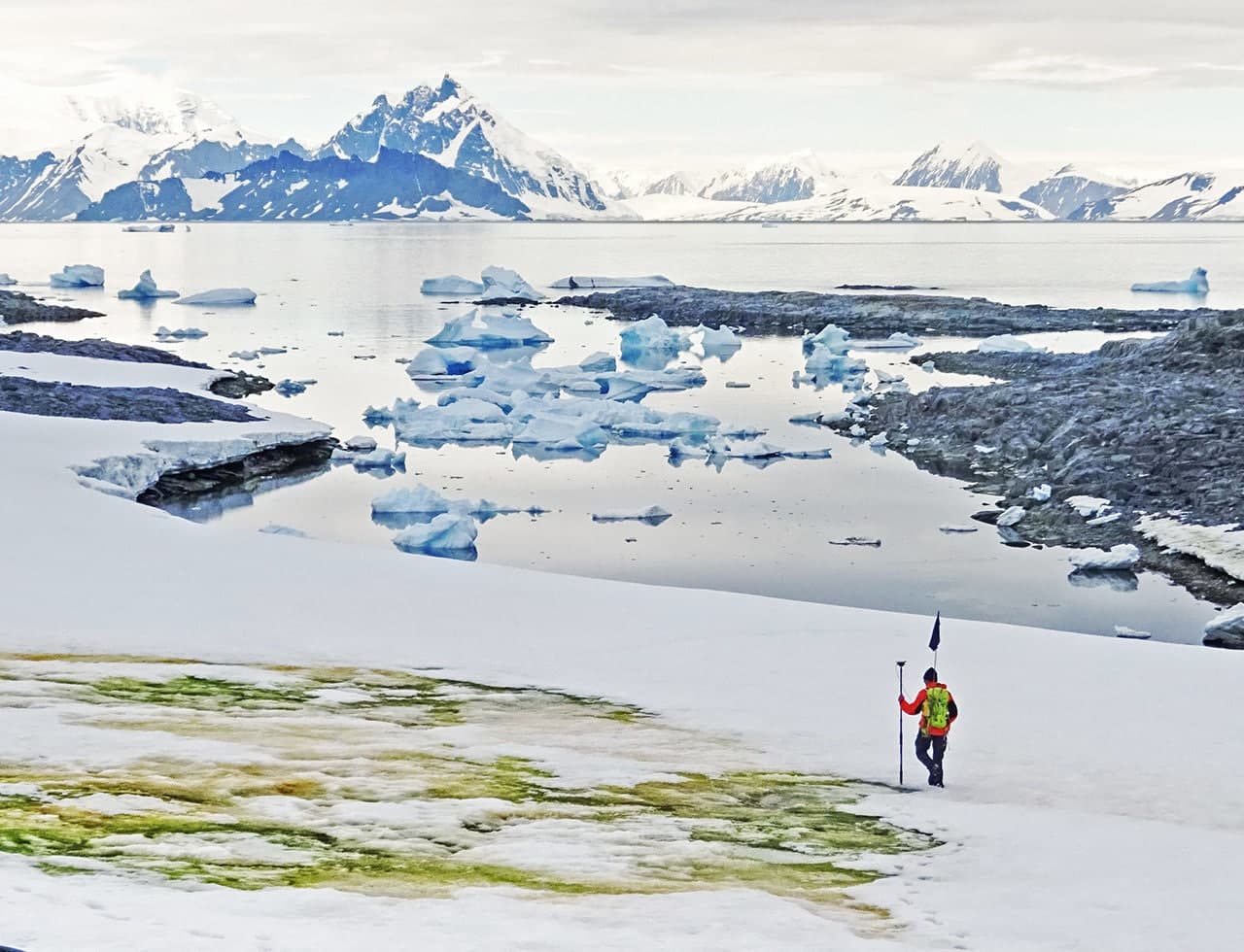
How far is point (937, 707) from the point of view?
11.4m

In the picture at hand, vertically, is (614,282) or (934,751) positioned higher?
(614,282)

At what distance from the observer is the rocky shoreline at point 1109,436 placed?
28.9m

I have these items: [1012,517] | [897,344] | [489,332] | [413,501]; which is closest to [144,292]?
[489,332]

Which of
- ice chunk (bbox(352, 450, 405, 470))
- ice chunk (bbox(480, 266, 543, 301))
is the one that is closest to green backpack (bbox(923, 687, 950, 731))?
ice chunk (bbox(352, 450, 405, 470))

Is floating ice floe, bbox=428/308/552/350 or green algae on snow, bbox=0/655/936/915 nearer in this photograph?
green algae on snow, bbox=0/655/936/915

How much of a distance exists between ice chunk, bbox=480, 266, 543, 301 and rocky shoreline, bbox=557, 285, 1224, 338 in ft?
10.7

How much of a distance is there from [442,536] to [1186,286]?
285 ft

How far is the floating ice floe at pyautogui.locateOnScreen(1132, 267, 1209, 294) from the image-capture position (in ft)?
333

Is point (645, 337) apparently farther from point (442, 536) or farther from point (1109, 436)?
point (442, 536)

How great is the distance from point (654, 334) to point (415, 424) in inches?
955

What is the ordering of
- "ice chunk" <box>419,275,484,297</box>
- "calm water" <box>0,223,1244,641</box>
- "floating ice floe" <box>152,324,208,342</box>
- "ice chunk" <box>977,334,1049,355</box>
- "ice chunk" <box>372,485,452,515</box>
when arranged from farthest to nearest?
"ice chunk" <box>419,275,484,297</box>
"floating ice floe" <box>152,324,208,342</box>
"ice chunk" <box>977,334,1049,355</box>
"ice chunk" <box>372,485,452,515</box>
"calm water" <box>0,223,1244,641</box>

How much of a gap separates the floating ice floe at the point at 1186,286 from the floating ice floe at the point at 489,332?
5330 cm

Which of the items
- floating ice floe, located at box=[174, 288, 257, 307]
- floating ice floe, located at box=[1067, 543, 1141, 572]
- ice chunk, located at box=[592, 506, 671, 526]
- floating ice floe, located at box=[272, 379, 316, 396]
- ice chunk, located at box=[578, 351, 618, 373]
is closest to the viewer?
floating ice floe, located at box=[1067, 543, 1141, 572]

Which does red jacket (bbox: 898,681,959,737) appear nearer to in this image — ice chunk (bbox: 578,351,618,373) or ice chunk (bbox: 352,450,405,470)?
ice chunk (bbox: 352,450,405,470)
